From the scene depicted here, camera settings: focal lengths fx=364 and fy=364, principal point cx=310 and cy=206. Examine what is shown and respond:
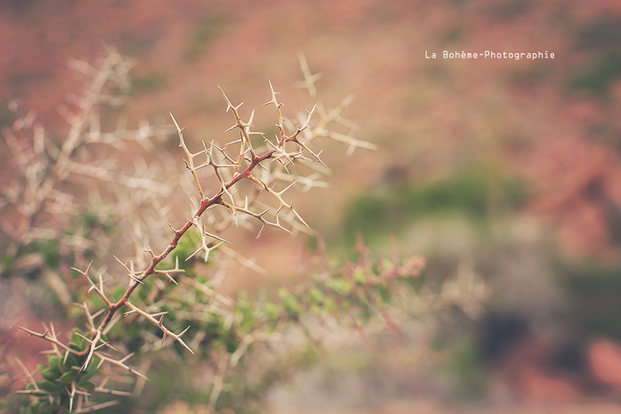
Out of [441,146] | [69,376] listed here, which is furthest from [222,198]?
[441,146]

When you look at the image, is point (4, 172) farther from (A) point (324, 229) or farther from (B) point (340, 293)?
(B) point (340, 293)

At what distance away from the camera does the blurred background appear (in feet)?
4.61

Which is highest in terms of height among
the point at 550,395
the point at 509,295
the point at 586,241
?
the point at 586,241

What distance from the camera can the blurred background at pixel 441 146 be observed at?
1405 mm

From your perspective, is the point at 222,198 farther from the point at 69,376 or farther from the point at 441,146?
the point at 441,146

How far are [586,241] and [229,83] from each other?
2.95 meters

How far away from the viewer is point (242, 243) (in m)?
2.12

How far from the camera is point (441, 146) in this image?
8.16ft

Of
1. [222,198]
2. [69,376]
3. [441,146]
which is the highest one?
[441,146]

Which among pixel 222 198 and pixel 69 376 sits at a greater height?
pixel 222 198

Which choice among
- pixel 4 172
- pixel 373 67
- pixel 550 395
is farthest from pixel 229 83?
pixel 550 395

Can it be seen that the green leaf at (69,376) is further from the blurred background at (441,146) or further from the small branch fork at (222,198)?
the blurred background at (441,146)

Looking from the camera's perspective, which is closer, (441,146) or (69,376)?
(69,376)

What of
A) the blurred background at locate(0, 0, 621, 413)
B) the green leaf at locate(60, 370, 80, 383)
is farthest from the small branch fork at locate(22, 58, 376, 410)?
the blurred background at locate(0, 0, 621, 413)
